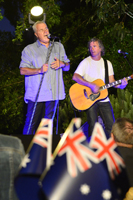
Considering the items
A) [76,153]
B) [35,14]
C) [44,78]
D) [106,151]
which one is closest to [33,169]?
[76,153]

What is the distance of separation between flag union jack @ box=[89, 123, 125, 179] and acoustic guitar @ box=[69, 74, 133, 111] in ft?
7.71

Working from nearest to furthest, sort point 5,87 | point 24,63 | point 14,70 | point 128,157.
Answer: point 128,157, point 24,63, point 5,87, point 14,70

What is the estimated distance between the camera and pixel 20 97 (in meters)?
7.23

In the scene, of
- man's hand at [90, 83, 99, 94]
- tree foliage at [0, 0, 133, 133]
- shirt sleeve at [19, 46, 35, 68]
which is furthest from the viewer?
tree foliage at [0, 0, 133, 133]

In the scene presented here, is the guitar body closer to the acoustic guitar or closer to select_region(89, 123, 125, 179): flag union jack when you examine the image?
the acoustic guitar

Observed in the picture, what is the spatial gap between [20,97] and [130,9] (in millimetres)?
3783

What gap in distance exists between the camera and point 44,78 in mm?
2967

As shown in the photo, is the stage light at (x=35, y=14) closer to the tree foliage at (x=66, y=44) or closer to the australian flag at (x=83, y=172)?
the tree foliage at (x=66, y=44)

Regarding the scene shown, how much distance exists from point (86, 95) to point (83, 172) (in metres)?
2.57

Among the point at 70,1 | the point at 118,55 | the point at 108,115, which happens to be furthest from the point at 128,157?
the point at 70,1

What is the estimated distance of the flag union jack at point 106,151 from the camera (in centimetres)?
72

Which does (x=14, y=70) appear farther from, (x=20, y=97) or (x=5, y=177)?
(x=5, y=177)

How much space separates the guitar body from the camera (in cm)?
314

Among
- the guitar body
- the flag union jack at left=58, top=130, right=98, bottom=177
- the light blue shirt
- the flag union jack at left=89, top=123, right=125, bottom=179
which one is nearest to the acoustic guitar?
the guitar body
